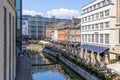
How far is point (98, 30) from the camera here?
56344 mm

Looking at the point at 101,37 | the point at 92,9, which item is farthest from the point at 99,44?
the point at 92,9

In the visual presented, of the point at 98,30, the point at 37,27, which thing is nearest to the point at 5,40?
the point at 98,30

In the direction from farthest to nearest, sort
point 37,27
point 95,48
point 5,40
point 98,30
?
point 37,27
point 98,30
point 95,48
point 5,40

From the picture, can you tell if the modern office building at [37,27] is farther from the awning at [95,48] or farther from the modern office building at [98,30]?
the awning at [95,48]

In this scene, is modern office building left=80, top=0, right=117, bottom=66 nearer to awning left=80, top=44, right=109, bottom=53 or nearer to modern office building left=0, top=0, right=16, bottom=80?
awning left=80, top=44, right=109, bottom=53

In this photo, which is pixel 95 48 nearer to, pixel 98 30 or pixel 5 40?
pixel 98 30

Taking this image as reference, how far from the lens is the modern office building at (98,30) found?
4909 centimetres

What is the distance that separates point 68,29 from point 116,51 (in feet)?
185

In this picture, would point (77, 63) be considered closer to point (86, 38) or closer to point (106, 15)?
point (106, 15)

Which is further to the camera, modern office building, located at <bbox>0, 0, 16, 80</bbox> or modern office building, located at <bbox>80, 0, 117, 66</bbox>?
modern office building, located at <bbox>80, 0, 117, 66</bbox>

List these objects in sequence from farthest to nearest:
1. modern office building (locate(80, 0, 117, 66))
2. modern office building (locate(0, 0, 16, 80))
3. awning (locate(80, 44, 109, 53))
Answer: awning (locate(80, 44, 109, 53)) → modern office building (locate(80, 0, 117, 66)) → modern office building (locate(0, 0, 16, 80))

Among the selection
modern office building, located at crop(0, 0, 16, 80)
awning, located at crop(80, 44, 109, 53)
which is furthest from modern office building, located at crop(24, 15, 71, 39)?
modern office building, located at crop(0, 0, 16, 80)

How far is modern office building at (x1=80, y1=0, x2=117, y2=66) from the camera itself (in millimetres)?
49094

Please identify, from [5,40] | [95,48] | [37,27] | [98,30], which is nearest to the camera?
[5,40]
